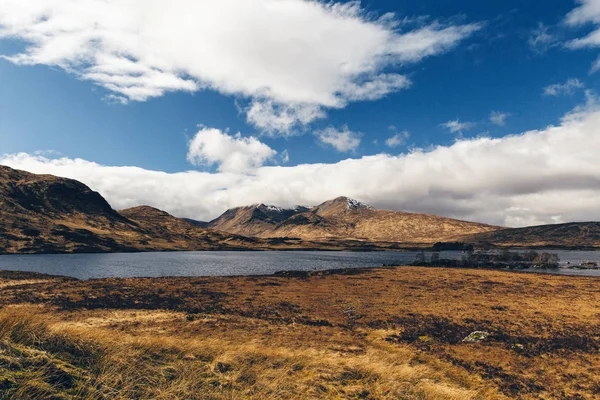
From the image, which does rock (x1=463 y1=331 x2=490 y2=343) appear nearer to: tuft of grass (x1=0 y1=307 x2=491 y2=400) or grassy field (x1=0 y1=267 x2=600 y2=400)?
grassy field (x1=0 y1=267 x2=600 y2=400)

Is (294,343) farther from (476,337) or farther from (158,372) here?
(476,337)

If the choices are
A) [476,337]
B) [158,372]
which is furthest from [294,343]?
[476,337]

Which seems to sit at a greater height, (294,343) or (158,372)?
(158,372)

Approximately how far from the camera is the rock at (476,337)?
24.6 metres

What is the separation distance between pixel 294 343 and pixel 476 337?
14.9m

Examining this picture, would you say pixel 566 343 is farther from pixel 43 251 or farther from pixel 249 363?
pixel 43 251

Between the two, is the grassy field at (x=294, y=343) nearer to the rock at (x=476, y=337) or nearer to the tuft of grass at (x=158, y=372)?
the tuft of grass at (x=158, y=372)

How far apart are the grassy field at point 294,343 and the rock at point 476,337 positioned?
1.46ft

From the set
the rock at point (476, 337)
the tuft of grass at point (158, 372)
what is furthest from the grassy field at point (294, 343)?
the rock at point (476, 337)

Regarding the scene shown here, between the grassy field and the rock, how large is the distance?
1.46 ft

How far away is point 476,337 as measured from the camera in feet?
82.6

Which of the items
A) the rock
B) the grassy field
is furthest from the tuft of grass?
the rock

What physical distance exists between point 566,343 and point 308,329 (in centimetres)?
1999

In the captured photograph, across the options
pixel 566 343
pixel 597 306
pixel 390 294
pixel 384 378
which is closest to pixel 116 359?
pixel 384 378
